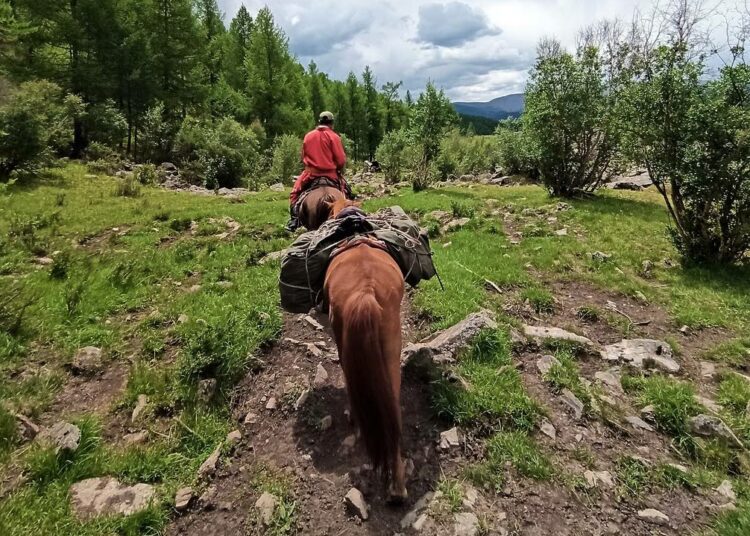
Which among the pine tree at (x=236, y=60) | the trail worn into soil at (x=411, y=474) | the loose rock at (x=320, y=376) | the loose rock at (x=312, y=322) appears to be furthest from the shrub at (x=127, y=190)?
the pine tree at (x=236, y=60)

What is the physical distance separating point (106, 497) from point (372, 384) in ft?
8.05

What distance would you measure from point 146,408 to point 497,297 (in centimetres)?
532

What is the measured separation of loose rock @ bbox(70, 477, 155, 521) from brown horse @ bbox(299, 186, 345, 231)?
4421 millimetres

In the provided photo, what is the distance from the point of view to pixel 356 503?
3293 mm

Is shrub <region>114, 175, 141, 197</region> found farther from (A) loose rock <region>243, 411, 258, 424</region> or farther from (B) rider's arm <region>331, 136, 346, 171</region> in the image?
(A) loose rock <region>243, 411, 258, 424</region>

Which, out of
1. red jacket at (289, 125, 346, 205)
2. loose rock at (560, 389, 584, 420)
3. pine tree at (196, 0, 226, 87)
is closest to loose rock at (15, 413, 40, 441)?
red jacket at (289, 125, 346, 205)

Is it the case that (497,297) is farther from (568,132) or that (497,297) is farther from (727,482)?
(568,132)

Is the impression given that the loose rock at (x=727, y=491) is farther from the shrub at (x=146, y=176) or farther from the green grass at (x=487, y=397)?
the shrub at (x=146, y=176)

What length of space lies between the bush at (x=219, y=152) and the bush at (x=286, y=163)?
1.26 metres

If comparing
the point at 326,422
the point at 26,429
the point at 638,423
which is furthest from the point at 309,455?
the point at 638,423

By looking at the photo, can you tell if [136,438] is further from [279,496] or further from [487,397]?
[487,397]

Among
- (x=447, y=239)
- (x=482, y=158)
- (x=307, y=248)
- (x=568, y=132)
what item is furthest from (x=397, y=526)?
(x=482, y=158)

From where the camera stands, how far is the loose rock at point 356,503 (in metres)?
3.26

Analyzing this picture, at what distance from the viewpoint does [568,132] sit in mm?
17312
